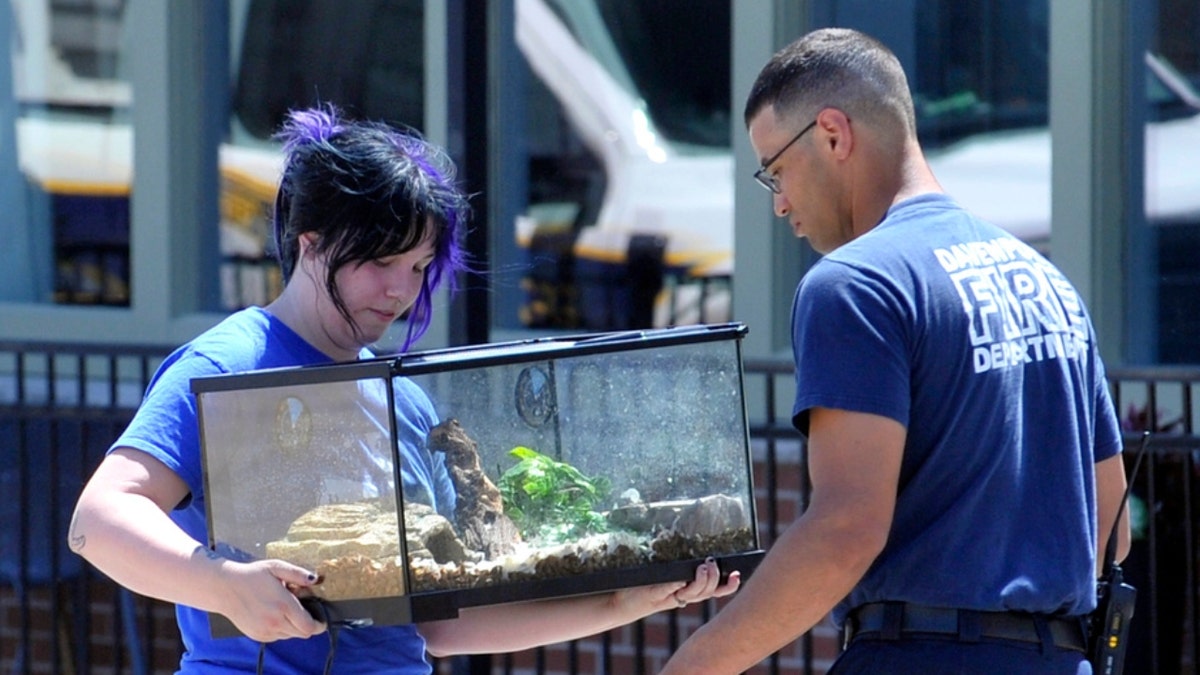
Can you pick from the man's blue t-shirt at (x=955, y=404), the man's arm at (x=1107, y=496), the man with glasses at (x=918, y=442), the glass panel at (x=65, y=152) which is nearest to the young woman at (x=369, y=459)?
the man with glasses at (x=918, y=442)

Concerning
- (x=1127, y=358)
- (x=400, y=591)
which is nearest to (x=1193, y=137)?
(x=1127, y=358)

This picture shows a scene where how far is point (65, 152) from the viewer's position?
6.82 meters

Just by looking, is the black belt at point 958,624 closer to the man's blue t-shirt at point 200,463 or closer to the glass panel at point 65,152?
the man's blue t-shirt at point 200,463

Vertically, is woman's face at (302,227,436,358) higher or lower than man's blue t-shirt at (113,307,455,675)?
higher

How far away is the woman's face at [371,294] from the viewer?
2680mm

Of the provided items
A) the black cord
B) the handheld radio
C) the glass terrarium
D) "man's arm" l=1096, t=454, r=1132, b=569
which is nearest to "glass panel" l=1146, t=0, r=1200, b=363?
"man's arm" l=1096, t=454, r=1132, b=569

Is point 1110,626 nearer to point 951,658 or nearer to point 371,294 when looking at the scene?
point 951,658

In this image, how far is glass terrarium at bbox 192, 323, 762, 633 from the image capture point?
8.11ft

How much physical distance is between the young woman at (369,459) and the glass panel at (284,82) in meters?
3.48

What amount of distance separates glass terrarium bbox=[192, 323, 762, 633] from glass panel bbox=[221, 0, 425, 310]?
3.73 m

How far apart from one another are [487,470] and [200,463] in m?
0.42

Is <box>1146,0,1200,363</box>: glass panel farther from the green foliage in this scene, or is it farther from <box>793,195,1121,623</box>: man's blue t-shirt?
the green foliage

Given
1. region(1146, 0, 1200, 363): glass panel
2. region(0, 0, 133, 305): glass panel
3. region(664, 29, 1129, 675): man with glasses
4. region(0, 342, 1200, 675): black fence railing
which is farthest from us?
region(0, 0, 133, 305): glass panel

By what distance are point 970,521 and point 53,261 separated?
16.5 feet
